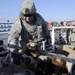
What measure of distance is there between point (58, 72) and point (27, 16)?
4.64 ft

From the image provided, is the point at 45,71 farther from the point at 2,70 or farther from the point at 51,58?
the point at 2,70

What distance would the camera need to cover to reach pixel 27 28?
14.9 ft

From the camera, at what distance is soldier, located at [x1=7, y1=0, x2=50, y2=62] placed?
419 centimetres

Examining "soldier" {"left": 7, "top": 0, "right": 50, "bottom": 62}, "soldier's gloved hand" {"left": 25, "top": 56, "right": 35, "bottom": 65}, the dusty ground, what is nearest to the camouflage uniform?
"soldier" {"left": 7, "top": 0, "right": 50, "bottom": 62}

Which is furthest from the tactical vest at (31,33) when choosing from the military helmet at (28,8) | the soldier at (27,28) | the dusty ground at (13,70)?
the dusty ground at (13,70)

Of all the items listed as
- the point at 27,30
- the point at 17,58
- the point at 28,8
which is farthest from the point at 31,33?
the point at 17,58

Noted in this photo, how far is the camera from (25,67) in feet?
11.3

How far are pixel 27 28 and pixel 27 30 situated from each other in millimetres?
46

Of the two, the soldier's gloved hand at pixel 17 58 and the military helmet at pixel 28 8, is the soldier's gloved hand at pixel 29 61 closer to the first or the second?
the soldier's gloved hand at pixel 17 58

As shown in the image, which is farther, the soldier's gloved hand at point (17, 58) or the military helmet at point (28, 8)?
the military helmet at point (28, 8)

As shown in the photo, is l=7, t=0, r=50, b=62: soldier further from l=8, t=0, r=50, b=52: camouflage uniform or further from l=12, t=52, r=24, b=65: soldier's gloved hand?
l=12, t=52, r=24, b=65: soldier's gloved hand

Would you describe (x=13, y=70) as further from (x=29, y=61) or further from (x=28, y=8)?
(x=28, y=8)

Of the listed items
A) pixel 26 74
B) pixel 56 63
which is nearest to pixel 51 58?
pixel 56 63

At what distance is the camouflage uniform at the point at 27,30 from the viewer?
165 inches
